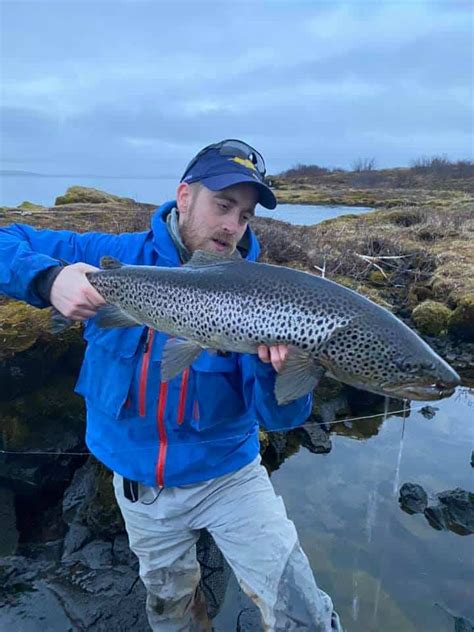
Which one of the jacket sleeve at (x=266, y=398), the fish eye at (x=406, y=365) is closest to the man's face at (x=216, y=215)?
the jacket sleeve at (x=266, y=398)

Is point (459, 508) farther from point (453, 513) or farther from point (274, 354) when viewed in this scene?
point (274, 354)

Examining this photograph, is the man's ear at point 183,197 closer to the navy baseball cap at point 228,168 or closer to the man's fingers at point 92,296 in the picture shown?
the navy baseball cap at point 228,168

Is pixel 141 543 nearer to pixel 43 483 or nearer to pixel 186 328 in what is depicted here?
pixel 186 328

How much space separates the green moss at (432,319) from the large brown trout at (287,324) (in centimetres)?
924

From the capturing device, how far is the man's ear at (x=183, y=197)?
13.2ft

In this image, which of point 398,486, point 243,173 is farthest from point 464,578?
point 243,173

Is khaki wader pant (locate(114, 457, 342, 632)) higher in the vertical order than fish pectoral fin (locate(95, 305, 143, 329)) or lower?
lower

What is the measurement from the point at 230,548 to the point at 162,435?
0.88 metres

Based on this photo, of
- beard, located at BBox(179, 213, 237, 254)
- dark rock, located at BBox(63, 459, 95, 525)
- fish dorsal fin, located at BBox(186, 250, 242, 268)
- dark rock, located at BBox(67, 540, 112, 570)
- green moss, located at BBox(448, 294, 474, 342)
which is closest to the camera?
fish dorsal fin, located at BBox(186, 250, 242, 268)

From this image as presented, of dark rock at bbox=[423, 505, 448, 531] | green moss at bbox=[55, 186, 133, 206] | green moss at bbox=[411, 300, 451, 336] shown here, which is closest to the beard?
dark rock at bbox=[423, 505, 448, 531]

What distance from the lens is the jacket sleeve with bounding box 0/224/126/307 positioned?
3.76m

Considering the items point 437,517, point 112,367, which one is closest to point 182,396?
point 112,367

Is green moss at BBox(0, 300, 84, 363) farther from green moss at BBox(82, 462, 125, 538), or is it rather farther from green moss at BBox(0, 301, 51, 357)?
green moss at BBox(82, 462, 125, 538)

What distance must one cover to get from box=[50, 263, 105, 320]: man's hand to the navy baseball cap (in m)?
1.07
